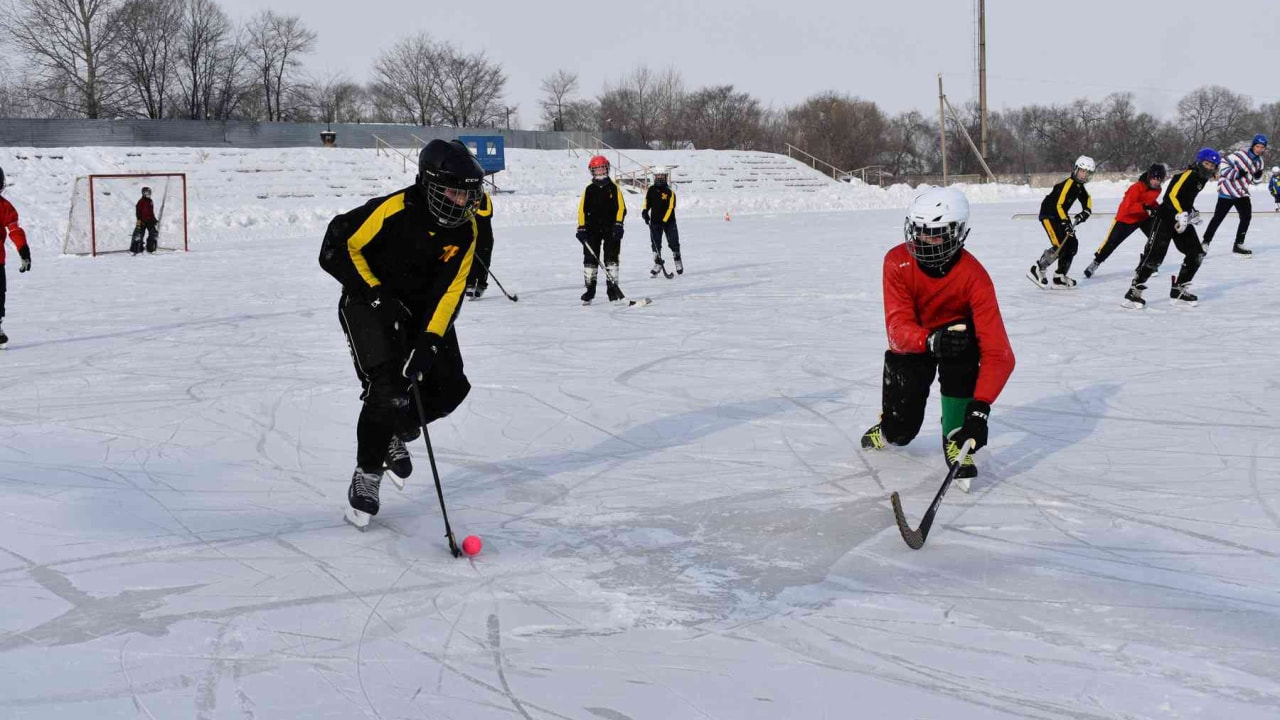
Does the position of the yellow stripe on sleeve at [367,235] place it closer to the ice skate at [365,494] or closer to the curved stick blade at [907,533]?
the ice skate at [365,494]

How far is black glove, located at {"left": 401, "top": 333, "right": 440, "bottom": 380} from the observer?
380 cm

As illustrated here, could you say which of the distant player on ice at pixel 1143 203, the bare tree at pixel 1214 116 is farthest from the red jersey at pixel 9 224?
the bare tree at pixel 1214 116

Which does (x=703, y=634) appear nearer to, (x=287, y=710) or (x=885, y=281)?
(x=287, y=710)

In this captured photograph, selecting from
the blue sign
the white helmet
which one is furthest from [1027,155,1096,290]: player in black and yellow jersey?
the blue sign

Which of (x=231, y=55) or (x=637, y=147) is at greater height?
(x=231, y=55)

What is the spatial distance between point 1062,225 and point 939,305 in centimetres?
688

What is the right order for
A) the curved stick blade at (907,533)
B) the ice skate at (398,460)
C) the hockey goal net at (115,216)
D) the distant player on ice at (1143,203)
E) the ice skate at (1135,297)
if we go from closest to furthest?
the curved stick blade at (907,533)
the ice skate at (398,460)
the ice skate at (1135,297)
the distant player on ice at (1143,203)
the hockey goal net at (115,216)

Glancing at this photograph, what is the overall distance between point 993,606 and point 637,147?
4948cm

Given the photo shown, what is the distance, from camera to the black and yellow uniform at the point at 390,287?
3768mm

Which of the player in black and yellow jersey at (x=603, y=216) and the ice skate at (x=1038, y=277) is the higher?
the player in black and yellow jersey at (x=603, y=216)

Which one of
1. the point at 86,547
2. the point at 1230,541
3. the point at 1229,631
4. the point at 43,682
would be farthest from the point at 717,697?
the point at 86,547

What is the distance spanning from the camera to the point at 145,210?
18562 mm

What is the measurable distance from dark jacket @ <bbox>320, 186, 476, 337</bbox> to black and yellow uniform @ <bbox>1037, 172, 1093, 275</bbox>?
26.4ft

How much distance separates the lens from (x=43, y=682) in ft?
8.45
